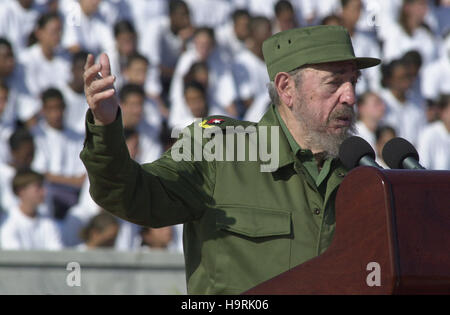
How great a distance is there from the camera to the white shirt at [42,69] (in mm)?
6234

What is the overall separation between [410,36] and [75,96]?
303 cm

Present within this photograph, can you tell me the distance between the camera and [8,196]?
18.9 ft

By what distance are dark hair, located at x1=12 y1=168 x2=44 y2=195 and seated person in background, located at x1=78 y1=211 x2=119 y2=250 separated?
43 cm

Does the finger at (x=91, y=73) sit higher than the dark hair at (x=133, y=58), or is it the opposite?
the dark hair at (x=133, y=58)

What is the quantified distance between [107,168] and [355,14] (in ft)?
17.1

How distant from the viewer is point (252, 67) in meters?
7.14

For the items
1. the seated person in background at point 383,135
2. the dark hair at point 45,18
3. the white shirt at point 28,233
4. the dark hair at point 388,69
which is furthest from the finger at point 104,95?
the dark hair at point 388,69

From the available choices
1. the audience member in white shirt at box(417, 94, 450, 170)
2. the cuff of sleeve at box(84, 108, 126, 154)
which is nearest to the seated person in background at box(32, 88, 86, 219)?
the audience member in white shirt at box(417, 94, 450, 170)

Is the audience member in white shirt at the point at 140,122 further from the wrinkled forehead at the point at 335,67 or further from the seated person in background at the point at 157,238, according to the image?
the wrinkled forehead at the point at 335,67

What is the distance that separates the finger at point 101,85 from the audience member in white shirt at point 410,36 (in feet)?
17.9

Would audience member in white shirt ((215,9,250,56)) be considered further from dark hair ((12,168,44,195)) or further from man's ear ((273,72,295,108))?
man's ear ((273,72,295,108))

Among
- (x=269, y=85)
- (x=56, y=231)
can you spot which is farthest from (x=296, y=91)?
(x=56, y=231)

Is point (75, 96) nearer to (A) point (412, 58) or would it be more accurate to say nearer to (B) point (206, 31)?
(B) point (206, 31)

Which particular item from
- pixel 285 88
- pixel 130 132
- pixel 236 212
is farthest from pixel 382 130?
pixel 236 212
